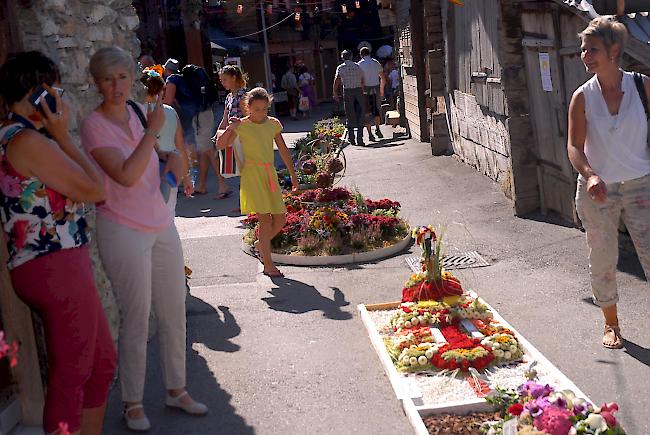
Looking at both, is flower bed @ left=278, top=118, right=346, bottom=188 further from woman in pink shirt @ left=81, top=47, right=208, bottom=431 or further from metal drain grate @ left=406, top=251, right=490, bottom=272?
woman in pink shirt @ left=81, top=47, right=208, bottom=431

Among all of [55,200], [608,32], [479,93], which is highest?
[608,32]

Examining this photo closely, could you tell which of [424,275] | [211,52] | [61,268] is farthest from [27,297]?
[211,52]

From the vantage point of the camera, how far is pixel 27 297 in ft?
12.8

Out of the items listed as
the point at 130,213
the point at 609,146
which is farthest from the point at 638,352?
the point at 130,213

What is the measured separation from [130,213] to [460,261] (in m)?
4.28

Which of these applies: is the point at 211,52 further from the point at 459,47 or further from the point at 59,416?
the point at 59,416

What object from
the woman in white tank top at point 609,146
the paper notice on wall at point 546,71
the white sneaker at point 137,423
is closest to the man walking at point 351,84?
the paper notice on wall at point 546,71

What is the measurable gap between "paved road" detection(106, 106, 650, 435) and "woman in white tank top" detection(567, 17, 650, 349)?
2.19 ft

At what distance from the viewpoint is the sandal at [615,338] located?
5672 millimetres

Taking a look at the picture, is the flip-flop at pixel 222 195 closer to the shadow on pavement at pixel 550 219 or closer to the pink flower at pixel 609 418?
the shadow on pavement at pixel 550 219

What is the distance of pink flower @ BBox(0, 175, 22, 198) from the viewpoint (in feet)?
12.8

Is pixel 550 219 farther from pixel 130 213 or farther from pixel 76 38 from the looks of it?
→ pixel 130 213

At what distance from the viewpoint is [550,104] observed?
9.27m

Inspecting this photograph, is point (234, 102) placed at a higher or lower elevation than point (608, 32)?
lower
